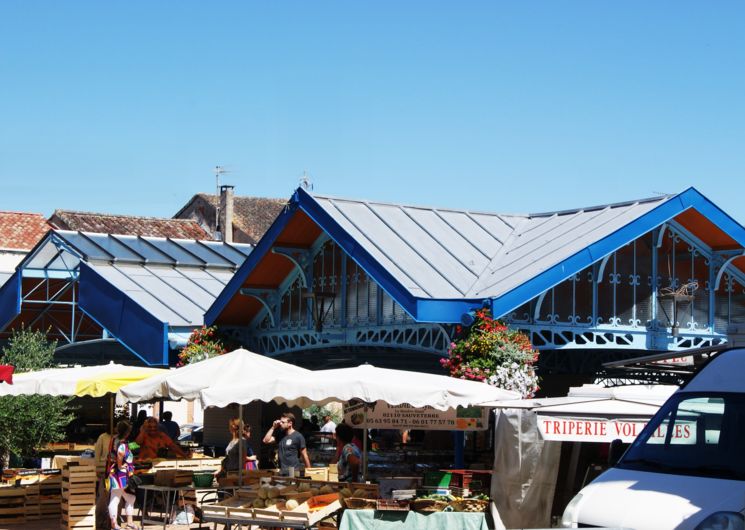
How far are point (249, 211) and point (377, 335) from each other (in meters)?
39.1

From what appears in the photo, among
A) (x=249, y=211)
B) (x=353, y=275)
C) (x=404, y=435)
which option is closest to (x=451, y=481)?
(x=353, y=275)

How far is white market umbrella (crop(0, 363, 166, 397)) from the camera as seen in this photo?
19.4 metres

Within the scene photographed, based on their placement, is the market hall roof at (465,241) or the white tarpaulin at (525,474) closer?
the white tarpaulin at (525,474)

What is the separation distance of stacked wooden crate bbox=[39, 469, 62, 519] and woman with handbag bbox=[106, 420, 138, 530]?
2747mm

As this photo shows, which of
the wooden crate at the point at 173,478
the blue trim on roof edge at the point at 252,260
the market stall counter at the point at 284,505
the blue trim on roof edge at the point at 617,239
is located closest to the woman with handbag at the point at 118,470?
the wooden crate at the point at 173,478

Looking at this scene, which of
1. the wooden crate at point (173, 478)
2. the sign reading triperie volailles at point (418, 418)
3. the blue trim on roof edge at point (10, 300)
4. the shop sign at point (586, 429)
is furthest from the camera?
the blue trim on roof edge at point (10, 300)

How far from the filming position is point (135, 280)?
94.8ft

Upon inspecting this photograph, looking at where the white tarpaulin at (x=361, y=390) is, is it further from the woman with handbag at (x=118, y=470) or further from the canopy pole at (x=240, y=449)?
the woman with handbag at (x=118, y=470)

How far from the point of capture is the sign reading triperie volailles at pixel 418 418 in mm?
16250

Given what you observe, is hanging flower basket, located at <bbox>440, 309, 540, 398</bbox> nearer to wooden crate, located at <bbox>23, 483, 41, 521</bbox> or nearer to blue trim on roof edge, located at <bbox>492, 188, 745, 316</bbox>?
blue trim on roof edge, located at <bbox>492, 188, 745, 316</bbox>

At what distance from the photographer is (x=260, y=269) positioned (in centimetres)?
2436

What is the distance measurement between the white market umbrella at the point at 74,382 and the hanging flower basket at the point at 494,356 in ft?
14.8

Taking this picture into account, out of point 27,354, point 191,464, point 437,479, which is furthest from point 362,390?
point 27,354

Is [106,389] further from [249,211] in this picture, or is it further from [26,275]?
[249,211]
